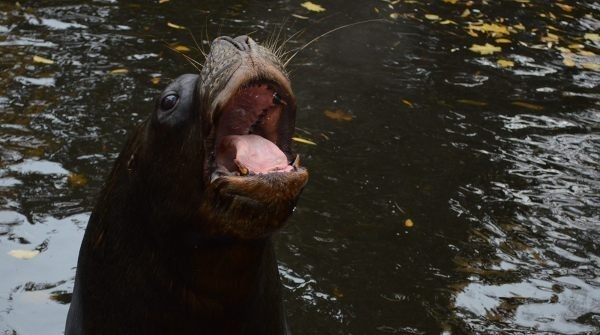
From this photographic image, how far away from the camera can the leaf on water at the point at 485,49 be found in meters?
10.7

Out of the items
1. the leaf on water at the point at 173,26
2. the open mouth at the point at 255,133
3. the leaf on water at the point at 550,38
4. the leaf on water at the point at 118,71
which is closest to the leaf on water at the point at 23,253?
the open mouth at the point at 255,133

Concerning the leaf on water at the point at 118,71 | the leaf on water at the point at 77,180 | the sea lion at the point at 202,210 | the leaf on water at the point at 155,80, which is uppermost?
the sea lion at the point at 202,210

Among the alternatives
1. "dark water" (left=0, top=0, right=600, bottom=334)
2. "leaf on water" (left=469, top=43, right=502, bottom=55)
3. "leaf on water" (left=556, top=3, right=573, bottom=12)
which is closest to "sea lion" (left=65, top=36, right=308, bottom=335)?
"dark water" (left=0, top=0, right=600, bottom=334)

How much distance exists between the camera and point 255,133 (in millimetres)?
3453

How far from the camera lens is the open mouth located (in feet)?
10.6

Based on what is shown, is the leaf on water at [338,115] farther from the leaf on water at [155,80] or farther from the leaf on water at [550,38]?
the leaf on water at [550,38]

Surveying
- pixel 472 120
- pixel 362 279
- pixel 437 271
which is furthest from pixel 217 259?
pixel 472 120

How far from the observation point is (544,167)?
7.84 meters

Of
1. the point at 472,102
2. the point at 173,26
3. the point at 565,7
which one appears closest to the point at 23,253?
the point at 173,26

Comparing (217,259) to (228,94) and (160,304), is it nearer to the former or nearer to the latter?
(160,304)

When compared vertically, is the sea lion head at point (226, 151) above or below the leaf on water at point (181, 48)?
above

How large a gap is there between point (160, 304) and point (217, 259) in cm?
39

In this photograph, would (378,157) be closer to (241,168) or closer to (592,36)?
(241,168)

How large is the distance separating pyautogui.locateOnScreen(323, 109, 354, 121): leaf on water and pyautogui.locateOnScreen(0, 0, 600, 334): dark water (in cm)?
6
